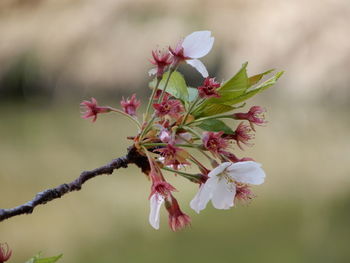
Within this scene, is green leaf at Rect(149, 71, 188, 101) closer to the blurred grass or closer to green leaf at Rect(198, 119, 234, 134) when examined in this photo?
green leaf at Rect(198, 119, 234, 134)

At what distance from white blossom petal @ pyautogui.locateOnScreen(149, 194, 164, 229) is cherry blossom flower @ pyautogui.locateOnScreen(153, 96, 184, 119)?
0.07 metres

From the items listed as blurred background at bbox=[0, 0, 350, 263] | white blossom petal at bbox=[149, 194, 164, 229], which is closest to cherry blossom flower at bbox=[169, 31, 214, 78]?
white blossom petal at bbox=[149, 194, 164, 229]

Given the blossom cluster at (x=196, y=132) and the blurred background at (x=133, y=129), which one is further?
the blurred background at (x=133, y=129)

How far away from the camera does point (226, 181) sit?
547 mm

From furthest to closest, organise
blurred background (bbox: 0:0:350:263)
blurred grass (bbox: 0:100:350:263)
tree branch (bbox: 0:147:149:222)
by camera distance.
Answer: blurred background (bbox: 0:0:350:263)
blurred grass (bbox: 0:100:350:263)
tree branch (bbox: 0:147:149:222)

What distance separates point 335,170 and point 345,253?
5.90ft

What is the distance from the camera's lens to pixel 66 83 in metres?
9.66

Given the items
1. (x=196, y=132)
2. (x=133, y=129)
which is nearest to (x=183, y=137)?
(x=196, y=132)

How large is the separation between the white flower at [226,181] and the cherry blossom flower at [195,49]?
80mm

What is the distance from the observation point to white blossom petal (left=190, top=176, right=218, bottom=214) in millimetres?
528

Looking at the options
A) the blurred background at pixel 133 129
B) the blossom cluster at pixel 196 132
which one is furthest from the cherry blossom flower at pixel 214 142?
the blurred background at pixel 133 129

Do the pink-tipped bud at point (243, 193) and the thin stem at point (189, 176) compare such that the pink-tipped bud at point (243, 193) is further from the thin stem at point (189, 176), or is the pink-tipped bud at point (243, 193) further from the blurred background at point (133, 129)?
the blurred background at point (133, 129)

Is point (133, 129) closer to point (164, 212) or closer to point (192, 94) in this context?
point (164, 212)

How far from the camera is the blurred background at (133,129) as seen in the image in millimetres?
4656
